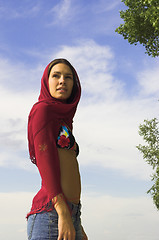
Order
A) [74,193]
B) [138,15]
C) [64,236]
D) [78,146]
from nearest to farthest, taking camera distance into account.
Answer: [64,236]
[74,193]
[78,146]
[138,15]

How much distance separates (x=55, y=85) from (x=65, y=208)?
1770 mm

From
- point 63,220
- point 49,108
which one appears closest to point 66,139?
point 49,108

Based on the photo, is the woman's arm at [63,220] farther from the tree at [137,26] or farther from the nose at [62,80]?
the tree at [137,26]

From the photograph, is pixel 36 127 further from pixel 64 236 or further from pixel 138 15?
pixel 138 15

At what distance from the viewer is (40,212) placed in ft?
14.1

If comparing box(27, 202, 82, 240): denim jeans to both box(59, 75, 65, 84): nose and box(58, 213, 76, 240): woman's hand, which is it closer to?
box(58, 213, 76, 240): woman's hand

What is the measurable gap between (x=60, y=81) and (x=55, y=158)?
1216 mm

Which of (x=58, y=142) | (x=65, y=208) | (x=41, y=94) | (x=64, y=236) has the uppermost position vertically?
(x=41, y=94)

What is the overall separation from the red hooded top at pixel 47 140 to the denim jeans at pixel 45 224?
74mm

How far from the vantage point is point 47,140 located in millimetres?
4391

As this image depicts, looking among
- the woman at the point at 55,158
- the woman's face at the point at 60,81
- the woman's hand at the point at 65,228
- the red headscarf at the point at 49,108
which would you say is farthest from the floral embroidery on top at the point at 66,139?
the woman's hand at the point at 65,228

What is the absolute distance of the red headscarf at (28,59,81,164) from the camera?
4527mm

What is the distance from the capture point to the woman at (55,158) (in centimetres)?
417

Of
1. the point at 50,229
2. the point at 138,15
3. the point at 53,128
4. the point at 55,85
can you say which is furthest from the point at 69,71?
the point at 138,15
